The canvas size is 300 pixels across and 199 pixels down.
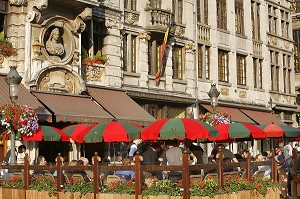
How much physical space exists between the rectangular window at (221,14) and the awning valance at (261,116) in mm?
5205

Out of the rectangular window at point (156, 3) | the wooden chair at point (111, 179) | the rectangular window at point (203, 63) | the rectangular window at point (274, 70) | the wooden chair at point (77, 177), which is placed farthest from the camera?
the rectangular window at point (274, 70)

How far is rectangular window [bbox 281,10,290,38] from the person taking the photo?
3949 cm

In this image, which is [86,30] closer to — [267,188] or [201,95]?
[201,95]

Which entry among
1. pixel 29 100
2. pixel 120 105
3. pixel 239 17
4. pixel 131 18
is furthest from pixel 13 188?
pixel 239 17

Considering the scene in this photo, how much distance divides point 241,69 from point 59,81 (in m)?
15.7

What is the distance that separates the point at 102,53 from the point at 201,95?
25.1 ft

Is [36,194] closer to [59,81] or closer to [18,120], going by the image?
[18,120]

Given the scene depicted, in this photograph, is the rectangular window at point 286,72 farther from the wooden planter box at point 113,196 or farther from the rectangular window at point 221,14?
the wooden planter box at point 113,196

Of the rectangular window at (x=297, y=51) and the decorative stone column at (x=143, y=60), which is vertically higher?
the rectangular window at (x=297, y=51)

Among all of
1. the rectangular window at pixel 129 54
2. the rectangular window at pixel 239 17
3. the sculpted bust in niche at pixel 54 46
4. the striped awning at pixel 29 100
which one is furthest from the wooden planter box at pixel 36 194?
the rectangular window at pixel 239 17

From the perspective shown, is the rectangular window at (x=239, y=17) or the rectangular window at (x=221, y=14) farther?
the rectangular window at (x=239, y=17)

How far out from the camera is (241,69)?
34.8 m

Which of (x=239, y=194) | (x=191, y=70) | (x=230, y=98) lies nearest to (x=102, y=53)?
(x=191, y=70)

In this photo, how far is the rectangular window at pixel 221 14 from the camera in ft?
109
